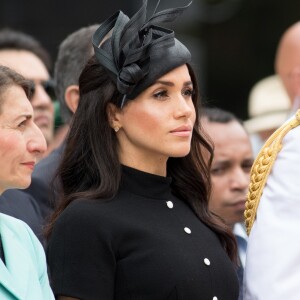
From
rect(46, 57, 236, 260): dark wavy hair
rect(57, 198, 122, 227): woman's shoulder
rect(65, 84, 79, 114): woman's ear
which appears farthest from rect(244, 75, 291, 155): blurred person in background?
rect(57, 198, 122, 227): woman's shoulder

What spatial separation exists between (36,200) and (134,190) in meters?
0.97

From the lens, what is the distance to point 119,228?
4863 millimetres

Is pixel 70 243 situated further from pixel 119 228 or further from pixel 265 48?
pixel 265 48

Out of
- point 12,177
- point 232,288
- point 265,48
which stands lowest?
point 265,48

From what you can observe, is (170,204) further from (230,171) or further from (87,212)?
(230,171)

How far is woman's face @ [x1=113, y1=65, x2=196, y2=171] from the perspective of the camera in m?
5.05

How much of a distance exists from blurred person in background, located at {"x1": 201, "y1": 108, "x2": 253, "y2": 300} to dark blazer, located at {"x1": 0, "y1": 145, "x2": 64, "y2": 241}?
2.78ft

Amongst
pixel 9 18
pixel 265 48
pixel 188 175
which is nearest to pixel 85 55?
pixel 188 175

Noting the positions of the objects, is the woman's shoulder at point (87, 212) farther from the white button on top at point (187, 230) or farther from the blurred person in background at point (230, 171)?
the blurred person in background at point (230, 171)

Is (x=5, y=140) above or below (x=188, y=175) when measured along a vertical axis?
above

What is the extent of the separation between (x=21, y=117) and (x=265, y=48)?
327 inches

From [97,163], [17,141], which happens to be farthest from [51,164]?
[17,141]

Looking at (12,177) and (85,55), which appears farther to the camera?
(85,55)

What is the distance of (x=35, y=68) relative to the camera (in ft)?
24.2
